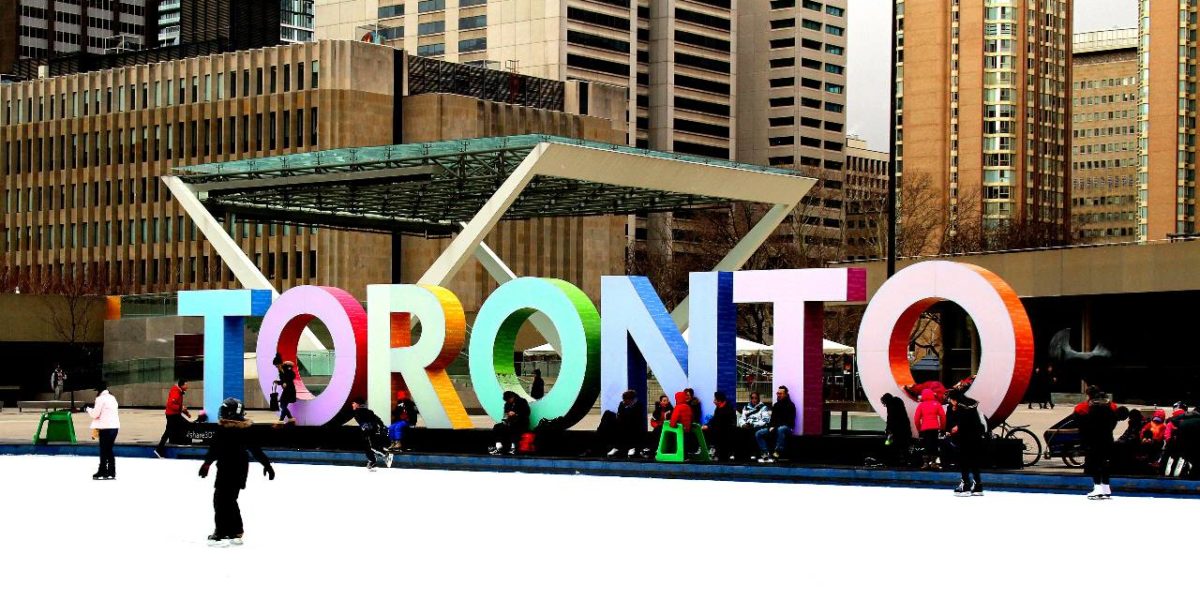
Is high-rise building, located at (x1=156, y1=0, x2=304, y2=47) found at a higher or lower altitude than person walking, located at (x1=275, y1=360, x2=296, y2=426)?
higher

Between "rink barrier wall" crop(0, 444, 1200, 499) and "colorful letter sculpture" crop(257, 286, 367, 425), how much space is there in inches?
68.7

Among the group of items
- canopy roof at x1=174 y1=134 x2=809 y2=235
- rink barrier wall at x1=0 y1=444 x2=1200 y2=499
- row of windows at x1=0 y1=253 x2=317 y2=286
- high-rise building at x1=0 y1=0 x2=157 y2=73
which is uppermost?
high-rise building at x1=0 y1=0 x2=157 y2=73

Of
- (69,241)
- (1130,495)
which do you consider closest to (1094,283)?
(1130,495)

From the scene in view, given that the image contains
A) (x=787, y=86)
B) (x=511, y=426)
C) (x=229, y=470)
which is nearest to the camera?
(x=229, y=470)

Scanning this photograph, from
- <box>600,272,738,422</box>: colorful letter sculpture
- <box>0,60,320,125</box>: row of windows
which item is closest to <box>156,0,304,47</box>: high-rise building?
<box>0,60,320,125</box>: row of windows

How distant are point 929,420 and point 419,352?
10927 mm

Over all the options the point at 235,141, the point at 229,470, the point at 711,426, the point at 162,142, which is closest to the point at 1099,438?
the point at 711,426

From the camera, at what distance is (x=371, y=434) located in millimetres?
28891

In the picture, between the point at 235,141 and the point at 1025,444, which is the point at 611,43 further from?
the point at 1025,444

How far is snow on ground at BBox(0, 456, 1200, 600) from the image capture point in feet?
43.5

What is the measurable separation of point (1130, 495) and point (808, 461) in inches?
230

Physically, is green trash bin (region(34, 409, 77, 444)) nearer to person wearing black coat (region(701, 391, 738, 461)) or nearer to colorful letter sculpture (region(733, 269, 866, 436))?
person wearing black coat (region(701, 391, 738, 461))

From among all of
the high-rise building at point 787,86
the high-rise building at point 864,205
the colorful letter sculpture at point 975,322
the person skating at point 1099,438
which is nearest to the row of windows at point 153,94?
the high-rise building at point 864,205

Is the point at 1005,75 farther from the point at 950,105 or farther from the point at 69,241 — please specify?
the point at 69,241
